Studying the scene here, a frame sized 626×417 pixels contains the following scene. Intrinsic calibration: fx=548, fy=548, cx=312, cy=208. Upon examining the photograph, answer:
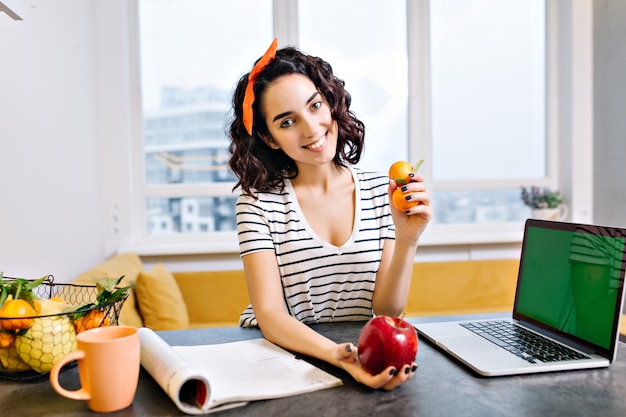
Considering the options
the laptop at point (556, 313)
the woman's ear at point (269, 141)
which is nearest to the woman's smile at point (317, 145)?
the woman's ear at point (269, 141)

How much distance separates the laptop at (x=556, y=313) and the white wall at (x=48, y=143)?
1.27 meters

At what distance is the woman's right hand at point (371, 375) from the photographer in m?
0.80

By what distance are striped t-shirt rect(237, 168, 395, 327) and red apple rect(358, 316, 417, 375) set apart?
572 mm

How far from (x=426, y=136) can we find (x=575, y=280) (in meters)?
2.62

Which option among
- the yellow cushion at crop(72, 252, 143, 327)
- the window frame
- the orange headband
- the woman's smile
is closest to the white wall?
the yellow cushion at crop(72, 252, 143, 327)

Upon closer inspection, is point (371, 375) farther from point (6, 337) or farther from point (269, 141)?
point (269, 141)

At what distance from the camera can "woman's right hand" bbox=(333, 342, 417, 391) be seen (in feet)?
2.62

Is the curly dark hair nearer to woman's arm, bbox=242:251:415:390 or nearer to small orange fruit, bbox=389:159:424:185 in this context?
woman's arm, bbox=242:251:415:390

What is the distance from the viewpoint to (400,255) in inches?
51.8

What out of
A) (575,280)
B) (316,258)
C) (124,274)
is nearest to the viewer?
(575,280)

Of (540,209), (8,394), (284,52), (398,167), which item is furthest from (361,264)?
(540,209)

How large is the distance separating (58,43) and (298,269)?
61.7 inches

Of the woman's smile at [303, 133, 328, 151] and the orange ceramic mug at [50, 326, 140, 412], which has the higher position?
the woman's smile at [303, 133, 328, 151]

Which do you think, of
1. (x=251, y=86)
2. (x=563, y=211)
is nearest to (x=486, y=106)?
(x=563, y=211)
